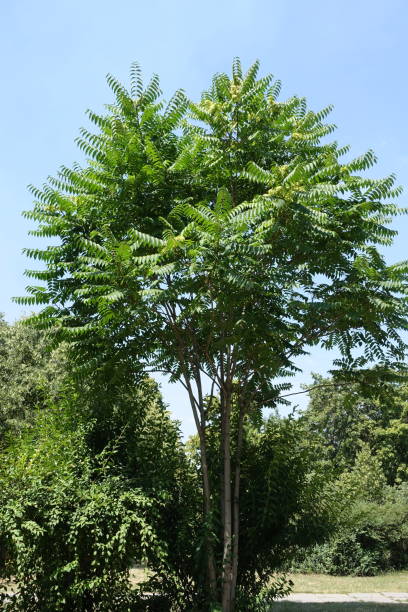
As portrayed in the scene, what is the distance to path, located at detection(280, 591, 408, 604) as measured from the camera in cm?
1409

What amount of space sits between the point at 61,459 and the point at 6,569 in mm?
1791

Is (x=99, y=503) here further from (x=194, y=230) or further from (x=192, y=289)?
(x=194, y=230)

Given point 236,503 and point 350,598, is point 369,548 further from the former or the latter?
point 236,503

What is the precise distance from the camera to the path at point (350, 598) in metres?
14.1

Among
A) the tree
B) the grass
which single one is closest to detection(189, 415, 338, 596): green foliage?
the grass

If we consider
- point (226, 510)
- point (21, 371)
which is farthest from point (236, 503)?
point (21, 371)

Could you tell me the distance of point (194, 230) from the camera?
23.6 ft

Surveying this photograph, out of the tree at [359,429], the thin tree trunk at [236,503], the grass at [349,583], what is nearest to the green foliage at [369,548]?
the grass at [349,583]

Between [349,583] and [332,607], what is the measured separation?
27.4ft

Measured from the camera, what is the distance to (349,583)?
19.5 meters

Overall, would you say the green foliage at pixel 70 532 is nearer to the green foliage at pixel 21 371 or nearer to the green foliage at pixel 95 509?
the green foliage at pixel 95 509

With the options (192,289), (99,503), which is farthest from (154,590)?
(192,289)

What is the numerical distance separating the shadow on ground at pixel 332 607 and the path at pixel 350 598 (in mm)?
1089

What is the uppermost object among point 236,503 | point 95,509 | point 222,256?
point 222,256
